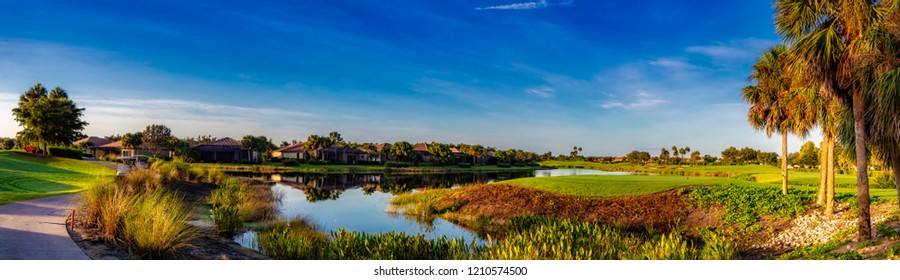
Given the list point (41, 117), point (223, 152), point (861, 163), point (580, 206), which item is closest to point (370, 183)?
point (41, 117)

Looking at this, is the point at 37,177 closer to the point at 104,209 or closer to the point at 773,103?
the point at 104,209

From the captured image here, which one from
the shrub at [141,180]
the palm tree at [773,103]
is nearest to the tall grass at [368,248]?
the shrub at [141,180]

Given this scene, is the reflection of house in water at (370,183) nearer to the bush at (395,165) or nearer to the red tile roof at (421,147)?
the bush at (395,165)

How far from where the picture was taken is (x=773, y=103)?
19875 mm

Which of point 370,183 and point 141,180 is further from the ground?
point 141,180

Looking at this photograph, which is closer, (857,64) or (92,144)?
(857,64)

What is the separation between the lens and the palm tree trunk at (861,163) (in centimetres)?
961

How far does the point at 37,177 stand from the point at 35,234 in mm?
18487

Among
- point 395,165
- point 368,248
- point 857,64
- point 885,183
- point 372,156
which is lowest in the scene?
point 368,248

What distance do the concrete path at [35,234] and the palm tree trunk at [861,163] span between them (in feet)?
51.1

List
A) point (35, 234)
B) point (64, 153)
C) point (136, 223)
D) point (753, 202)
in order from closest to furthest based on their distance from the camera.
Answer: point (136, 223)
point (35, 234)
point (753, 202)
point (64, 153)

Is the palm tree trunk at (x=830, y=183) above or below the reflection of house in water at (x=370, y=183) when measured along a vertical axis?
above

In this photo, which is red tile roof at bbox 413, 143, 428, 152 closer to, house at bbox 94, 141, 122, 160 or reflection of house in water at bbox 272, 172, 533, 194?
reflection of house in water at bbox 272, 172, 533, 194
